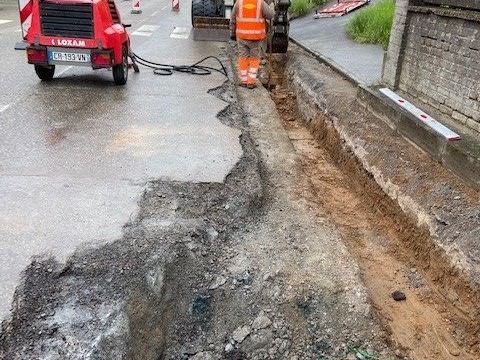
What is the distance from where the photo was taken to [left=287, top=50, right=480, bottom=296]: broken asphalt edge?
429 centimetres

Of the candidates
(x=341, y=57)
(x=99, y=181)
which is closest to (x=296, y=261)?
(x=99, y=181)

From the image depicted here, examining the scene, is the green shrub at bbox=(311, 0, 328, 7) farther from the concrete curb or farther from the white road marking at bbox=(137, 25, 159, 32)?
the concrete curb

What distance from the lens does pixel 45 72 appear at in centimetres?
862

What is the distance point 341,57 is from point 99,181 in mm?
7499

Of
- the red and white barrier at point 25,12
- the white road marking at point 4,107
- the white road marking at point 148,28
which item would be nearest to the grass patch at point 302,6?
the white road marking at point 148,28

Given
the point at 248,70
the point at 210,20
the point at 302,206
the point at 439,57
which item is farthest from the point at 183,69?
the point at 302,206

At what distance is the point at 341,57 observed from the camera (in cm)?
1089

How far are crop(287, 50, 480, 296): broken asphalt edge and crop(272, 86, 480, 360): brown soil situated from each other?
0.14m

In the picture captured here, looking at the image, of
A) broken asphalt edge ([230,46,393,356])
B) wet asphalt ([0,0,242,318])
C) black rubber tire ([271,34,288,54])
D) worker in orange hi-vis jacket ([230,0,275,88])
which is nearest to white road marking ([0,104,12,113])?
wet asphalt ([0,0,242,318])

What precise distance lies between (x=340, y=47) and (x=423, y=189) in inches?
302

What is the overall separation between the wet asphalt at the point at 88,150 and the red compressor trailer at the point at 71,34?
535 millimetres

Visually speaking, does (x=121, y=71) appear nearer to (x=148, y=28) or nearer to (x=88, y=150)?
(x=88, y=150)

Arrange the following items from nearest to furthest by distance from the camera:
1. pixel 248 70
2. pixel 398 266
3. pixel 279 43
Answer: pixel 398 266 < pixel 248 70 < pixel 279 43

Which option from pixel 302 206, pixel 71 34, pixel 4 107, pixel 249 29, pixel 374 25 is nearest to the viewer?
pixel 302 206
